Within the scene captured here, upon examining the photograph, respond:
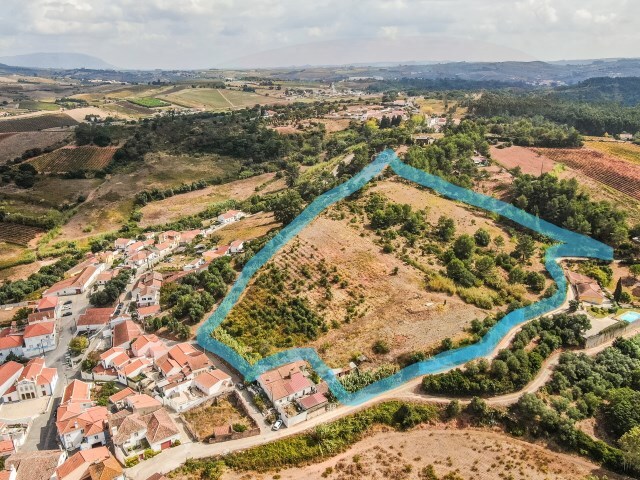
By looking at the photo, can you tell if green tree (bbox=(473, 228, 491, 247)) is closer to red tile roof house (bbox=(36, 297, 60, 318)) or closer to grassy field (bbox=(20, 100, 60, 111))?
red tile roof house (bbox=(36, 297, 60, 318))

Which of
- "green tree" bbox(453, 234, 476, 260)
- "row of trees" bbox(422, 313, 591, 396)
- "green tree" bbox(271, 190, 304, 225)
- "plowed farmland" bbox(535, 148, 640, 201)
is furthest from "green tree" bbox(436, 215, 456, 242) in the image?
"plowed farmland" bbox(535, 148, 640, 201)

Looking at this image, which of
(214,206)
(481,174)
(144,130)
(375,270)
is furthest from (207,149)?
(375,270)

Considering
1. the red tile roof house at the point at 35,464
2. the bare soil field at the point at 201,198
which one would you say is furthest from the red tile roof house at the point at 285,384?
the bare soil field at the point at 201,198

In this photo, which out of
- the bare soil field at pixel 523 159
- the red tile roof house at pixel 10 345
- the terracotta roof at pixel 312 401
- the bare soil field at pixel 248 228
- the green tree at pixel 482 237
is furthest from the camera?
the bare soil field at pixel 523 159

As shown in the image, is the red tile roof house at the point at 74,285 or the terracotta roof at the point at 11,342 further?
the red tile roof house at the point at 74,285

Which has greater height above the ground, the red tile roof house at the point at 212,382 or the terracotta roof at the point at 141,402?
the red tile roof house at the point at 212,382

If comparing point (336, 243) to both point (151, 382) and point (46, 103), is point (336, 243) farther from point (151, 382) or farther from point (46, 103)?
point (46, 103)

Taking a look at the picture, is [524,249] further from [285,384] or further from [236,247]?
[236,247]
